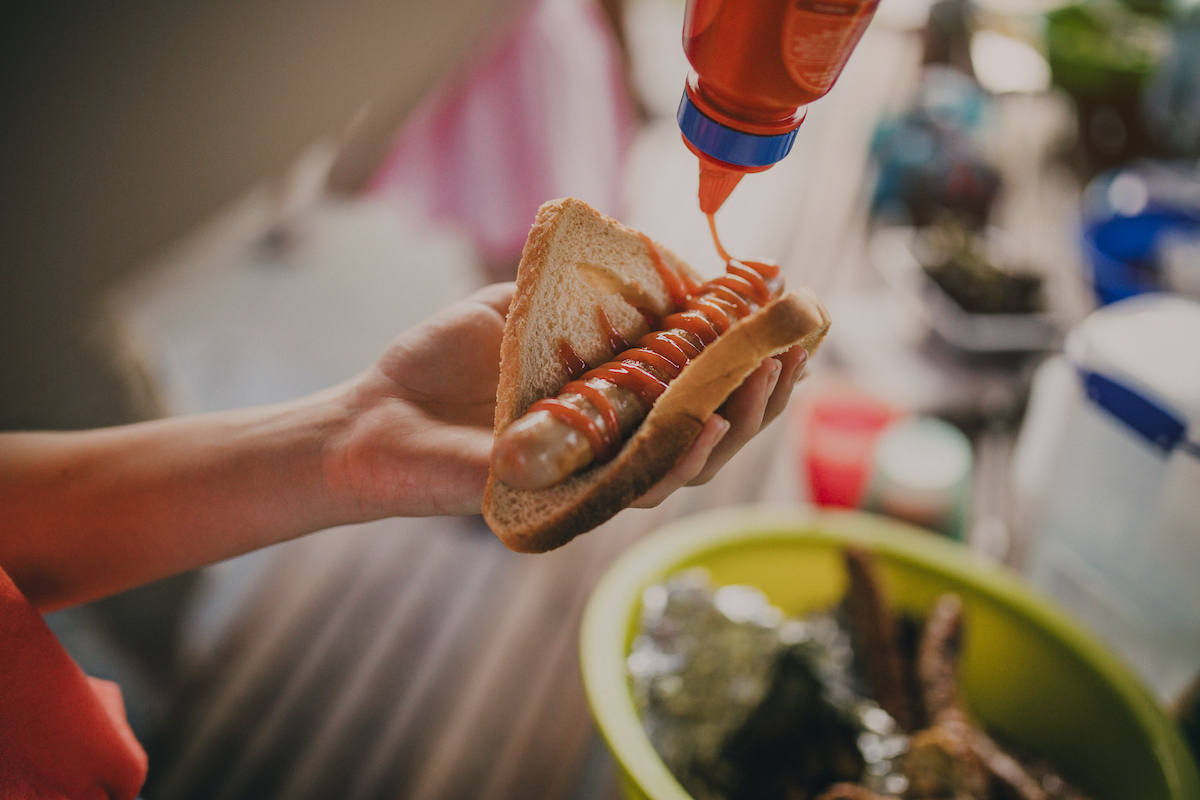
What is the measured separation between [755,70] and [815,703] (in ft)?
4.56

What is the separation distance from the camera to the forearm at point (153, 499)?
4.08ft

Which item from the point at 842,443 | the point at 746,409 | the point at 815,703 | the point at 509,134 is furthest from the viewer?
the point at 509,134

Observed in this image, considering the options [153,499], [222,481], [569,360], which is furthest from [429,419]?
[153,499]

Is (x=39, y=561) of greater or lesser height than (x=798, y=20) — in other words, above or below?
below

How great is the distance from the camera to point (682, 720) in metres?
1.62

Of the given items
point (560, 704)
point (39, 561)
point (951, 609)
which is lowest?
point (560, 704)

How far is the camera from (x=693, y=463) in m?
1.11

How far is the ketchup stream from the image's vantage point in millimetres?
1133

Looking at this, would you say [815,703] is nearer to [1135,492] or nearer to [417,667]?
[1135,492]

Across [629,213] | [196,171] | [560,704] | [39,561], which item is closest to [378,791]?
[560,704]

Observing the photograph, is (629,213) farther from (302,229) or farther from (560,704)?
(560,704)

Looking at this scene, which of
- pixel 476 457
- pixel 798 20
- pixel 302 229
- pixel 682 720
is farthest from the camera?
pixel 302 229

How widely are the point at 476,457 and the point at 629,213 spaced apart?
363 centimetres

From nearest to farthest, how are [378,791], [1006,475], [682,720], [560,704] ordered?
[682,720], [378,791], [560,704], [1006,475]
